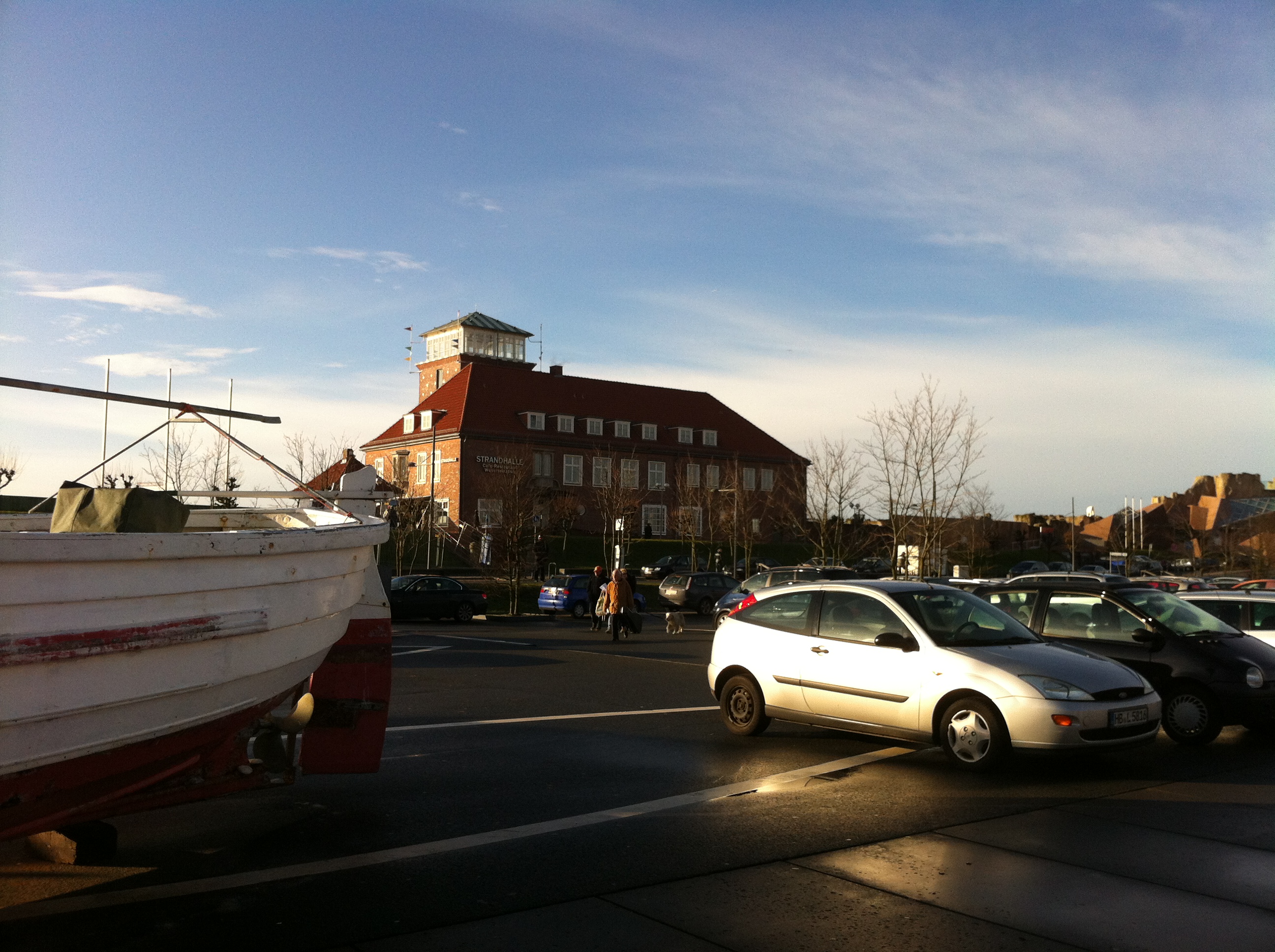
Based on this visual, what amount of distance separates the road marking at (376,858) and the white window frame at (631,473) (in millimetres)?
70043

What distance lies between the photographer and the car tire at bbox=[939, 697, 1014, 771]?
8.83m

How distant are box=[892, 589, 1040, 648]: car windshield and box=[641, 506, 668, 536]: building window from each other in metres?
72.1

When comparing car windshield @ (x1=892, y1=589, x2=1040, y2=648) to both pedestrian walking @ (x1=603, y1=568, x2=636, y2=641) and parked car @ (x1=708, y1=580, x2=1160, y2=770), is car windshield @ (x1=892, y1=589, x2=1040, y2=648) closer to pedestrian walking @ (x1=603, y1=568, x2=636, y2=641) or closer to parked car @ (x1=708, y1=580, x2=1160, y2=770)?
parked car @ (x1=708, y1=580, x2=1160, y2=770)

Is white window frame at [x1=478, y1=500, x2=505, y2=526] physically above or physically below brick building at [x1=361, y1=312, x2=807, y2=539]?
below

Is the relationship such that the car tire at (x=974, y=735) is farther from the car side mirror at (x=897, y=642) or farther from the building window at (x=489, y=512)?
the building window at (x=489, y=512)

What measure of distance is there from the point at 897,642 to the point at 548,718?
431cm

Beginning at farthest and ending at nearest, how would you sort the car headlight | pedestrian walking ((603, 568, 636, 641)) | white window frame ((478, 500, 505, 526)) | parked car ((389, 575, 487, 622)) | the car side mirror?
white window frame ((478, 500, 505, 526))
parked car ((389, 575, 487, 622))
pedestrian walking ((603, 568, 636, 641))
the car side mirror
the car headlight

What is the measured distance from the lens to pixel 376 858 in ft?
21.2

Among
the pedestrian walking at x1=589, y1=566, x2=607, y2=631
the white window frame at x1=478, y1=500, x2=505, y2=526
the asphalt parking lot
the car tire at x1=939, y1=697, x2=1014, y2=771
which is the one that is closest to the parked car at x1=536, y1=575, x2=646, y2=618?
the pedestrian walking at x1=589, y1=566, x2=607, y2=631

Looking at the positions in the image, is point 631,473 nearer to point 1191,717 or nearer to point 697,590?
point 697,590

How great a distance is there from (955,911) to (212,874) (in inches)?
157

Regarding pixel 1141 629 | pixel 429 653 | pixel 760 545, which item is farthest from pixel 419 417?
pixel 1141 629

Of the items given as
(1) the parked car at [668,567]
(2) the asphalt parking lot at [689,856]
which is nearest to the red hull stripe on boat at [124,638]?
(2) the asphalt parking lot at [689,856]

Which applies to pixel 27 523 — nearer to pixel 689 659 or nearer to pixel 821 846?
pixel 821 846
